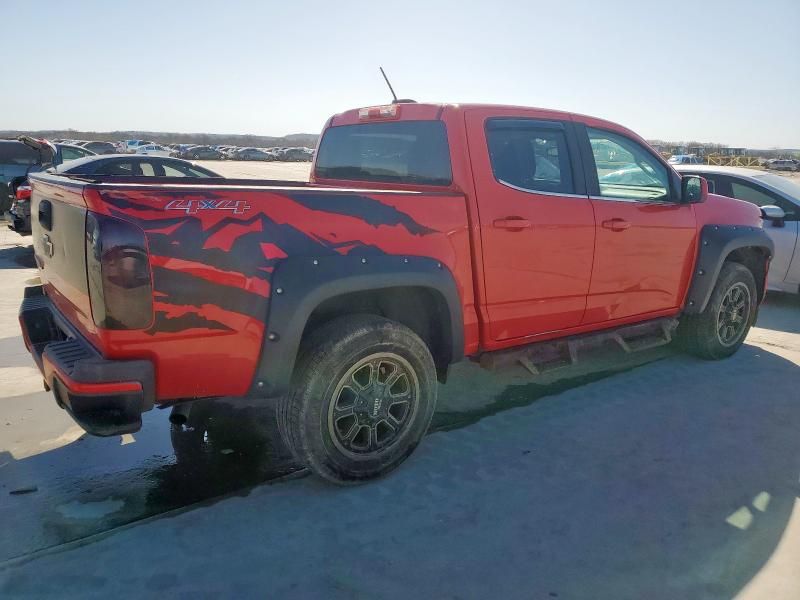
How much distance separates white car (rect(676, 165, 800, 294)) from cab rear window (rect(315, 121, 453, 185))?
476 centimetres

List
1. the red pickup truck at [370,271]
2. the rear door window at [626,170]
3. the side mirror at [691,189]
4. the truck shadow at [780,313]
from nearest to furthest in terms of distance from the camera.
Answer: the red pickup truck at [370,271]
the rear door window at [626,170]
the side mirror at [691,189]
the truck shadow at [780,313]

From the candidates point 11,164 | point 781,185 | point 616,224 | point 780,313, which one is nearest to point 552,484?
point 616,224

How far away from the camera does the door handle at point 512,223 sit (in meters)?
3.49

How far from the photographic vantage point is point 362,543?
2732 mm

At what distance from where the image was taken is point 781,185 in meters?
7.33

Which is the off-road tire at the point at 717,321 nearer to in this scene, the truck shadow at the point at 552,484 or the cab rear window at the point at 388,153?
the truck shadow at the point at 552,484

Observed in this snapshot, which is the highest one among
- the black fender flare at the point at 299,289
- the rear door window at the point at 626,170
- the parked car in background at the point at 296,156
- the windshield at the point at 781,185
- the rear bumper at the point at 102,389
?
→ the rear door window at the point at 626,170

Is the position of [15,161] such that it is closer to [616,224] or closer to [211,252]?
[211,252]

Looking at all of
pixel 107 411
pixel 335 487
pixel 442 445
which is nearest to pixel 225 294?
pixel 107 411

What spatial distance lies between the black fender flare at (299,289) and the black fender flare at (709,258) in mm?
2885

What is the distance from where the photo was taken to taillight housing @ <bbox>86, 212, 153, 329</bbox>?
2398 mm

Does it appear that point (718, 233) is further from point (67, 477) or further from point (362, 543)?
point (67, 477)

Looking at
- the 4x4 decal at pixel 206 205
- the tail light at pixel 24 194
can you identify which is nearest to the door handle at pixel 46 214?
the 4x4 decal at pixel 206 205

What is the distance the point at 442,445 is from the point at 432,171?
63.9 inches
